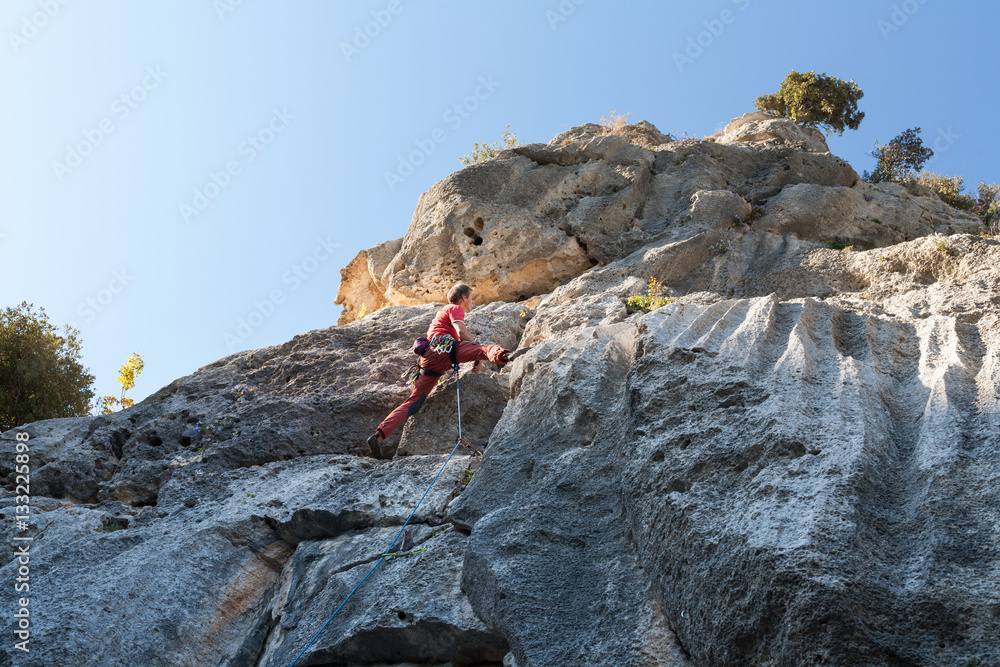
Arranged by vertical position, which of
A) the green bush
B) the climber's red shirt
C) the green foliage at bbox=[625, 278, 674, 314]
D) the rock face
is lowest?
the rock face

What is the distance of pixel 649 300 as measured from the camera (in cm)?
932

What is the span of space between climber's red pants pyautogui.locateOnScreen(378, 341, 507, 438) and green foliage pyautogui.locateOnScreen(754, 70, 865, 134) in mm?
16453

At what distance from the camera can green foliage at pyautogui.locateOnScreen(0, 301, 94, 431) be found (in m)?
13.9

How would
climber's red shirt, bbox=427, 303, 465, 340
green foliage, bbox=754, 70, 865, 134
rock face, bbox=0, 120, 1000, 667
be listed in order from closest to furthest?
rock face, bbox=0, 120, 1000, 667 < climber's red shirt, bbox=427, 303, 465, 340 < green foliage, bbox=754, 70, 865, 134

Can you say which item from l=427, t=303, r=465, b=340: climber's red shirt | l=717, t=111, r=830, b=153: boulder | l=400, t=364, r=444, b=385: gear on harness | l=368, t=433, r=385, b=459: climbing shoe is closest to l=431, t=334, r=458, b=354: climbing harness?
l=427, t=303, r=465, b=340: climber's red shirt

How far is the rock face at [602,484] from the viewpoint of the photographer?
14.4ft

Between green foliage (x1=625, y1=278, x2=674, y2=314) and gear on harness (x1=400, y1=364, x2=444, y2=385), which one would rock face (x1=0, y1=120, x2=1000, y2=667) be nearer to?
green foliage (x1=625, y1=278, x2=674, y2=314)

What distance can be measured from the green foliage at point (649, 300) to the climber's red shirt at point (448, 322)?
217 cm

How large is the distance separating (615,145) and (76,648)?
38.4 ft

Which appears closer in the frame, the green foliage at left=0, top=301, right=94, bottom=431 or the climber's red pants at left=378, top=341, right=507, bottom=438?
the climber's red pants at left=378, top=341, right=507, bottom=438

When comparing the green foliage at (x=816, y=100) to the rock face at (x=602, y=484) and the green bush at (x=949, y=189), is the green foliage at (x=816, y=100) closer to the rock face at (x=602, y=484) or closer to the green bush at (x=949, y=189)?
the green bush at (x=949, y=189)

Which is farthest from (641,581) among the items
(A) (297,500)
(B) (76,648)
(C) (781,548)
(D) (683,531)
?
(B) (76,648)

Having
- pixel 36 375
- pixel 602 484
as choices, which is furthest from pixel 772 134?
pixel 36 375

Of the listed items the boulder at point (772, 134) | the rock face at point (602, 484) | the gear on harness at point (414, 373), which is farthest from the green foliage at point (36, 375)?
the boulder at point (772, 134)
